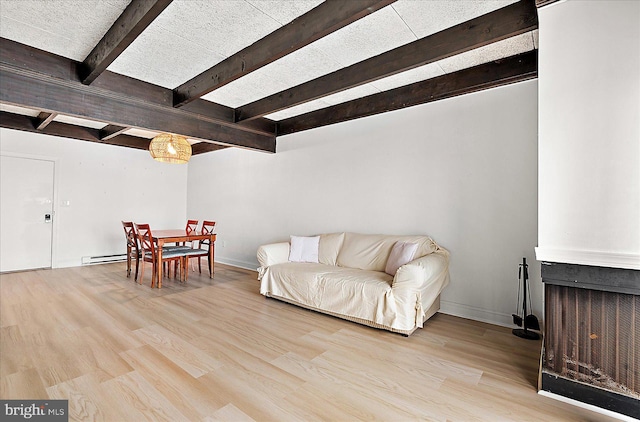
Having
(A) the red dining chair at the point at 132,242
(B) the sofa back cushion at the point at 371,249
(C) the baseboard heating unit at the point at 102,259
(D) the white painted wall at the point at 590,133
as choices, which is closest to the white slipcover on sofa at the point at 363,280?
(B) the sofa back cushion at the point at 371,249

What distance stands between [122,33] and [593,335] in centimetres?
372

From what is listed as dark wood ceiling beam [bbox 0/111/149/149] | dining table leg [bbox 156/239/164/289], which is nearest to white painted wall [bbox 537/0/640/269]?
dining table leg [bbox 156/239/164/289]

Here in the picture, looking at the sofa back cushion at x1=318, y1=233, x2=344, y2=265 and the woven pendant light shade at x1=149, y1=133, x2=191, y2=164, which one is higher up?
the woven pendant light shade at x1=149, y1=133, x2=191, y2=164

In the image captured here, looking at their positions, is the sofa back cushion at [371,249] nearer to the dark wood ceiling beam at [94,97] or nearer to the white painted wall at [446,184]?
the white painted wall at [446,184]

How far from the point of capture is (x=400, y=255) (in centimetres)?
324

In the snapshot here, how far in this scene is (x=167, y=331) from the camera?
2773mm

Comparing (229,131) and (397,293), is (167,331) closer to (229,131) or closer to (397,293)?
(397,293)

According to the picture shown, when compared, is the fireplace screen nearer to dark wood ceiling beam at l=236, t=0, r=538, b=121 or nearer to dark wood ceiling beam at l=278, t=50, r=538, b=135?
dark wood ceiling beam at l=236, t=0, r=538, b=121

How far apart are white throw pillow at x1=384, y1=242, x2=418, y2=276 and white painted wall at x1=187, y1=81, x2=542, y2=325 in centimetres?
41

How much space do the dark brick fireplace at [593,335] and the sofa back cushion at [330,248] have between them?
2.44 metres

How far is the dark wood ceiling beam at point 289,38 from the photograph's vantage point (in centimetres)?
189

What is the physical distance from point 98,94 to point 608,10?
14.8ft

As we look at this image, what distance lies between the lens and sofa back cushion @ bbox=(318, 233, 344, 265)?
399 cm

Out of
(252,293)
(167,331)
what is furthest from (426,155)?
(167,331)
